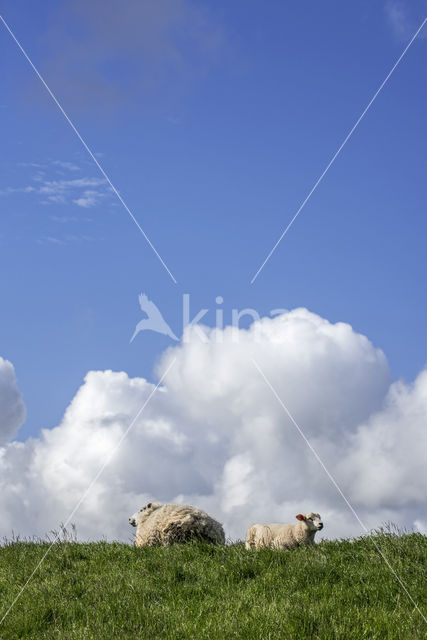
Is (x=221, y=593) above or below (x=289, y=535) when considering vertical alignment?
below

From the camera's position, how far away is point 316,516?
472 inches

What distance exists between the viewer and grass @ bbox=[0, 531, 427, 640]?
8023 millimetres

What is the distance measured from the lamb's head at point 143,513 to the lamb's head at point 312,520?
10.8ft

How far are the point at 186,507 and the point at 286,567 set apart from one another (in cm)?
329

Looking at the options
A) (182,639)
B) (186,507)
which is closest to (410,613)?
(182,639)

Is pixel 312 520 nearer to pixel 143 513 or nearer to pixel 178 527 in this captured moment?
pixel 178 527

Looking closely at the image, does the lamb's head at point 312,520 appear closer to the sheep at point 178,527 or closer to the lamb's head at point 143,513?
the sheep at point 178,527

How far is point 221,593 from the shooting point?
9430mm

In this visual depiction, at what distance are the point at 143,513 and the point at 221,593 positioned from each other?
14.9 ft

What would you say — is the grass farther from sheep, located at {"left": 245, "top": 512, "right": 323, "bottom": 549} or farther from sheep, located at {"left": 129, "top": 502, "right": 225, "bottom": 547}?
sheep, located at {"left": 129, "top": 502, "right": 225, "bottom": 547}

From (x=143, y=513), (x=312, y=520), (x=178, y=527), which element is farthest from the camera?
(x=143, y=513)

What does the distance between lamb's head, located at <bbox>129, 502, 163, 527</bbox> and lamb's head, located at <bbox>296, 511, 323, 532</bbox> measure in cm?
330

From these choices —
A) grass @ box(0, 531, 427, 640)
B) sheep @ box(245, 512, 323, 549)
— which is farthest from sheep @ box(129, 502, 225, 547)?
sheep @ box(245, 512, 323, 549)

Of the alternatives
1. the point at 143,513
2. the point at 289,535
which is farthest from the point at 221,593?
the point at 143,513
